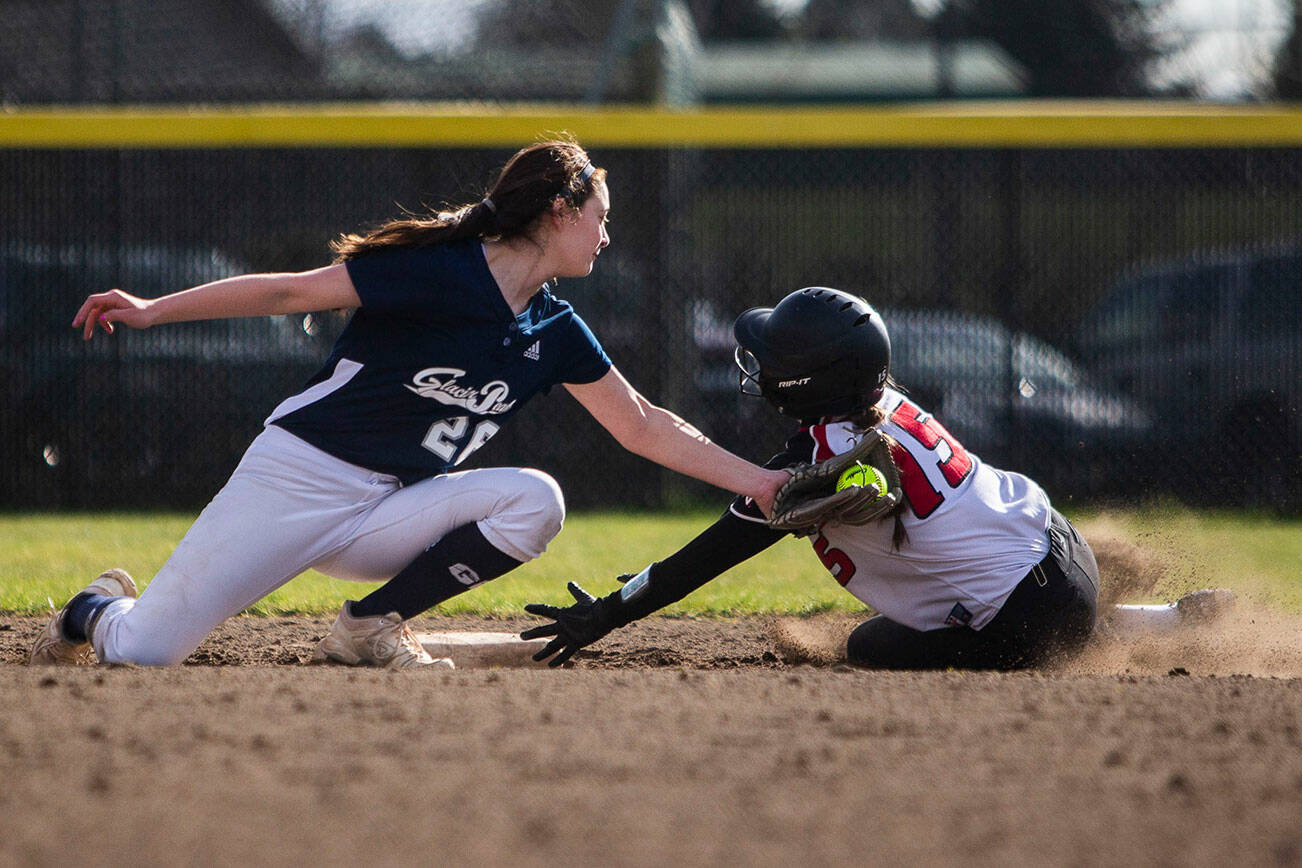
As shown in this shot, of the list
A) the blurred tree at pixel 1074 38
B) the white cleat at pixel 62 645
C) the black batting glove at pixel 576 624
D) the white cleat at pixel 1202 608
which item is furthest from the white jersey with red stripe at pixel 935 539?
the blurred tree at pixel 1074 38

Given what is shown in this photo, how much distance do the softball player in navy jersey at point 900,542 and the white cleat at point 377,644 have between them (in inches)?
13.9

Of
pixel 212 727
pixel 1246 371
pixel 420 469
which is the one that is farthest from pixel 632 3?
pixel 212 727

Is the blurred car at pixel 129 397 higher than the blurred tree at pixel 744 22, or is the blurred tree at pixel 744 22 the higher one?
the blurred tree at pixel 744 22

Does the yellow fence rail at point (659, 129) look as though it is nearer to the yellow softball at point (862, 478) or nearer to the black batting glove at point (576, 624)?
the black batting glove at point (576, 624)

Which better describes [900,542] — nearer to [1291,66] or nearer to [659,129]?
[659,129]

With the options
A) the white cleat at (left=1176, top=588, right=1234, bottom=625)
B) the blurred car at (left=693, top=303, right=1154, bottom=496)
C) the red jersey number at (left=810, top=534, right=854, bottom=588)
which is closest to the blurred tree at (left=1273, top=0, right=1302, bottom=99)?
the blurred car at (left=693, top=303, right=1154, bottom=496)

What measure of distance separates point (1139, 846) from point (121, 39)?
11138 millimetres

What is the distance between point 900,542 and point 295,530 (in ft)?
5.58

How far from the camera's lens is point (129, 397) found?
31.4ft

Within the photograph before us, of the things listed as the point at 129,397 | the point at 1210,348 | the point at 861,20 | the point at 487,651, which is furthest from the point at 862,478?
the point at 861,20

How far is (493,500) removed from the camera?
152 inches

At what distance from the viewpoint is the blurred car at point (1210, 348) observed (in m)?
9.52

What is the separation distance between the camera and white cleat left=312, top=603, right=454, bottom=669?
12.7ft

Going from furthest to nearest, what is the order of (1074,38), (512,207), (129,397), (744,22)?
(744,22) → (1074,38) → (129,397) → (512,207)
